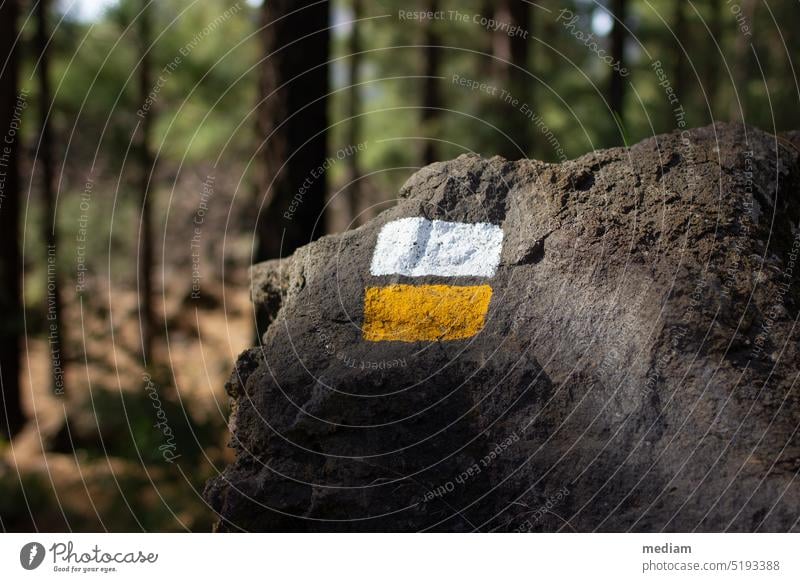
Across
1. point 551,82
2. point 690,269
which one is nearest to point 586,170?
point 690,269

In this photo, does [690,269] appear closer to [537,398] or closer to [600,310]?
[600,310]

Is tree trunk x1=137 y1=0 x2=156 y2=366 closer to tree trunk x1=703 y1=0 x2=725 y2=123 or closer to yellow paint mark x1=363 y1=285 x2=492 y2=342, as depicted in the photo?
tree trunk x1=703 y1=0 x2=725 y2=123

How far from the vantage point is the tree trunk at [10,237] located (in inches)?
341

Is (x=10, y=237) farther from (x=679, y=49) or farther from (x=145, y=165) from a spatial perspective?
(x=679, y=49)

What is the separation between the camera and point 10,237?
9.67 meters

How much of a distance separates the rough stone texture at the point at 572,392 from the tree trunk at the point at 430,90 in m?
7.40

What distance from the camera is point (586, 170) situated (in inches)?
105

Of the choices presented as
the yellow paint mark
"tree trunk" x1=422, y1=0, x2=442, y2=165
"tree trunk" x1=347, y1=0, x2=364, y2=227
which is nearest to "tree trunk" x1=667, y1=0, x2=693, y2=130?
"tree trunk" x1=422, y1=0, x2=442, y2=165

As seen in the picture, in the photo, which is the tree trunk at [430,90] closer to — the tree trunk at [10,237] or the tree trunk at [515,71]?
the tree trunk at [515,71]

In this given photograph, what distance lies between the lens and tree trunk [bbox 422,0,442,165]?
36.1 ft

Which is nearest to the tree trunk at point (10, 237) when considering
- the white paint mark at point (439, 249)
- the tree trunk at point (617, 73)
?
the tree trunk at point (617, 73)

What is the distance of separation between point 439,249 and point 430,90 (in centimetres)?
1010

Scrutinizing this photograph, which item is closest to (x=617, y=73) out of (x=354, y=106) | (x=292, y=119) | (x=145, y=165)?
(x=292, y=119)

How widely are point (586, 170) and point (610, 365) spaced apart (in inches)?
27.5
